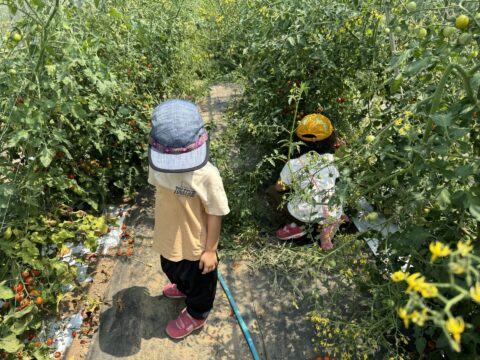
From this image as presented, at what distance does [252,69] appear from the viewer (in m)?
2.91

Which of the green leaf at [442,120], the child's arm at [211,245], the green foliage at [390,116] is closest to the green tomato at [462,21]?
the green foliage at [390,116]

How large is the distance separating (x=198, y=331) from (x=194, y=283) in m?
0.35

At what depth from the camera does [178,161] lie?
145cm

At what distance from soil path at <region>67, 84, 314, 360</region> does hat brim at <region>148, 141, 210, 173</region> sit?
1042 millimetres

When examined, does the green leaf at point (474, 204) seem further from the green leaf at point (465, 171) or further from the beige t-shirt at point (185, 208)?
the beige t-shirt at point (185, 208)

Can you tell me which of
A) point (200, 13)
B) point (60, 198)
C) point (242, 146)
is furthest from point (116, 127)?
point (200, 13)

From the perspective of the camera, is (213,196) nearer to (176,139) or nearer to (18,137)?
(176,139)

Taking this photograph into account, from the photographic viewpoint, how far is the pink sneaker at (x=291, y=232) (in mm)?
2406

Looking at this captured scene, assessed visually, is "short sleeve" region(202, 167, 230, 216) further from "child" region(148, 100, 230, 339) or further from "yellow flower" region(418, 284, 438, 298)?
"yellow flower" region(418, 284, 438, 298)

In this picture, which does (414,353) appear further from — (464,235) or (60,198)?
(60,198)

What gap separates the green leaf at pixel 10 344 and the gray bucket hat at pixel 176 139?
0.94m

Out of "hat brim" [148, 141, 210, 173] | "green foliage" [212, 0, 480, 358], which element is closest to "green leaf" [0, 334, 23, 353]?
"hat brim" [148, 141, 210, 173]

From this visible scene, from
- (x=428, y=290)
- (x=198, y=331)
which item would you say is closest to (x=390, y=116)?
(x=428, y=290)

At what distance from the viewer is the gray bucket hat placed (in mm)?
1432
